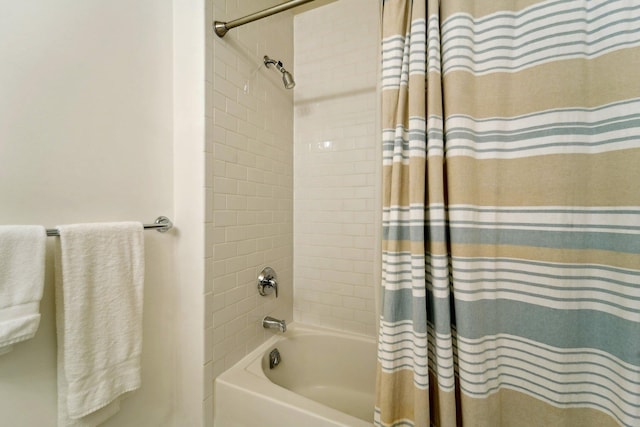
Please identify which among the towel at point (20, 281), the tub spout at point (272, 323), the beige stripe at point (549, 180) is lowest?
the tub spout at point (272, 323)

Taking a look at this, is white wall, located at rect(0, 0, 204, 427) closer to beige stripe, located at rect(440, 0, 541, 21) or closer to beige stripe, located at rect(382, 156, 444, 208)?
beige stripe, located at rect(382, 156, 444, 208)

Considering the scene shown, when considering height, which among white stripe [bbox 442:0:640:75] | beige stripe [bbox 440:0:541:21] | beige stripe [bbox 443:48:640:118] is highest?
beige stripe [bbox 440:0:541:21]

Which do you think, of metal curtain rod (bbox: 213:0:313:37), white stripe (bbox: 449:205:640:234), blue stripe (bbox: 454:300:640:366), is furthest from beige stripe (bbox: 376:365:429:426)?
metal curtain rod (bbox: 213:0:313:37)

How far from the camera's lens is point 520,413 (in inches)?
25.6

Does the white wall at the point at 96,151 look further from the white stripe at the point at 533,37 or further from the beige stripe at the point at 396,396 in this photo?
the white stripe at the point at 533,37

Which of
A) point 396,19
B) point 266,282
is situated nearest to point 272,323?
point 266,282

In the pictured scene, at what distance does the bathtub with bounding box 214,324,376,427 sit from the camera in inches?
38.6

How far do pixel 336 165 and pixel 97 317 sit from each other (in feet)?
4.46

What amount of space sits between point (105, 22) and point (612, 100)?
5.00ft

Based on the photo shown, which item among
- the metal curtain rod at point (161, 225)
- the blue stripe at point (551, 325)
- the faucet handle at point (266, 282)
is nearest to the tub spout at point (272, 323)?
the faucet handle at point (266, 282)

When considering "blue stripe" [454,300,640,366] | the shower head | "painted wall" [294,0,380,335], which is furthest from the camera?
"painted wall" [294,0,380,335]

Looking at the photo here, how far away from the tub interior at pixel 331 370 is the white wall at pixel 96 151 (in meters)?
0.56

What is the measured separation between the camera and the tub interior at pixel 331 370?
4.63 feet

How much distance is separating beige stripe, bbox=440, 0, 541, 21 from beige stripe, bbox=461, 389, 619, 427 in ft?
3.44
